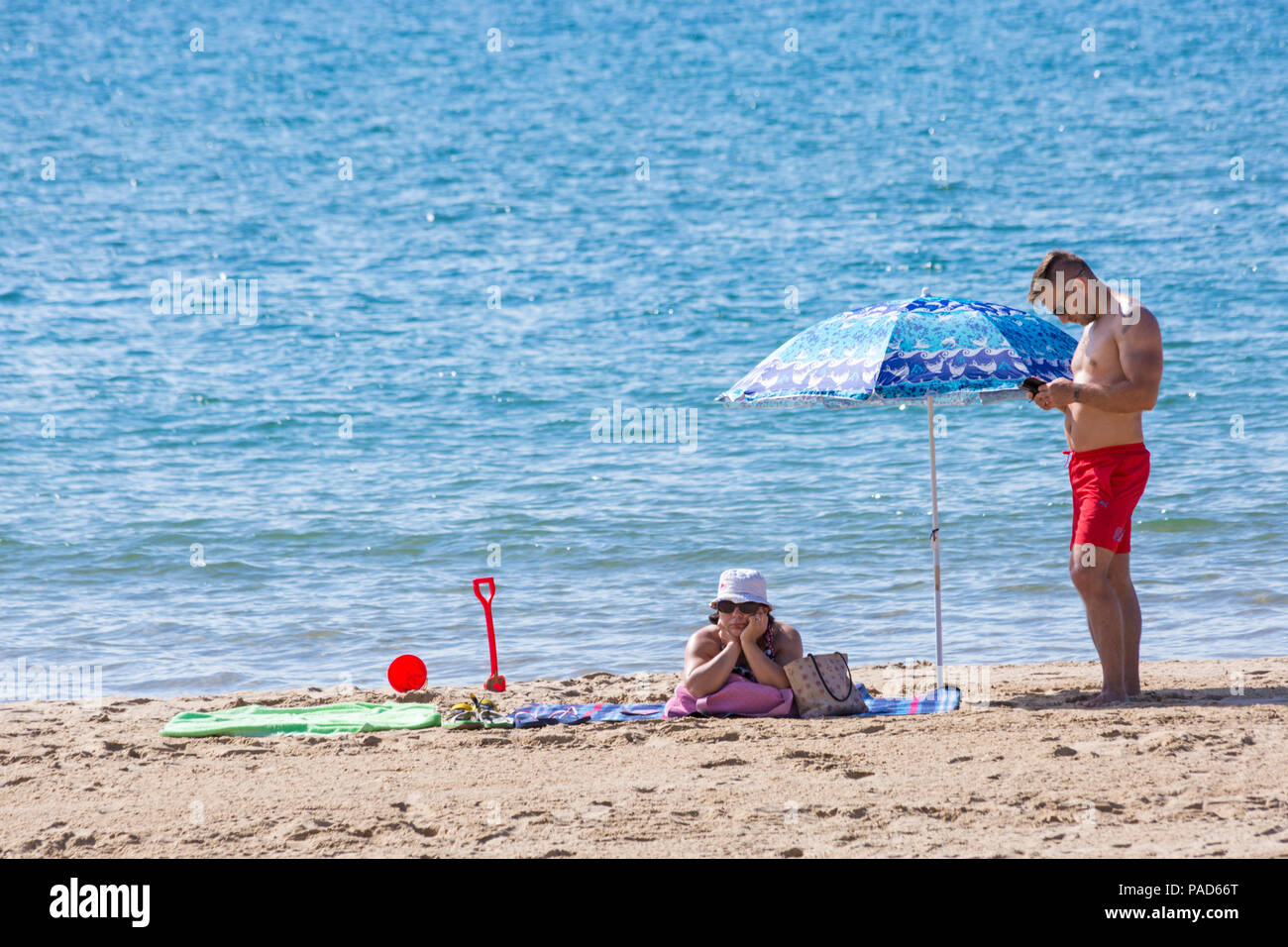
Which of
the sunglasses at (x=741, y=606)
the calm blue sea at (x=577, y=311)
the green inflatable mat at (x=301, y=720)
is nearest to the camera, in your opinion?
the sunglasses at (x=741, y=606)

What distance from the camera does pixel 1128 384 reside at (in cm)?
499

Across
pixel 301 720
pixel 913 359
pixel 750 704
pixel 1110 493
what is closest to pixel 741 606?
pixel 750 704

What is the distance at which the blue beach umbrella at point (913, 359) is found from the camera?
5.20 meters

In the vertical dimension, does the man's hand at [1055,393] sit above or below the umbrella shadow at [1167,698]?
above

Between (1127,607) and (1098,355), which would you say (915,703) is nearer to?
(1127,607)

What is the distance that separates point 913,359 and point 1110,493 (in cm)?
94

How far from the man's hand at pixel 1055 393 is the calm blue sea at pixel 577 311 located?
2.32 m

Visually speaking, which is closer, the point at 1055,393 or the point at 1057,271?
the point at 1055,393

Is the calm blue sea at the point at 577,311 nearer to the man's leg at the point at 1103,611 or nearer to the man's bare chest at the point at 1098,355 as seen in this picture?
the man's leg at the point at 1103,611

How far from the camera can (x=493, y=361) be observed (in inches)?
663

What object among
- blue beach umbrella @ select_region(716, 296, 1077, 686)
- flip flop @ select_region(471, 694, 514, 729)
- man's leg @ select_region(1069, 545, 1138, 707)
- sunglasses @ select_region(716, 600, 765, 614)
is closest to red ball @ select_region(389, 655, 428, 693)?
flip flop @ select_region(471, 694, 514, 729)

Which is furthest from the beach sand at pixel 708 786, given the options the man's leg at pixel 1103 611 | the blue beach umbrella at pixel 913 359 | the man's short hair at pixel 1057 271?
the man's short hair at pixel 1057 271

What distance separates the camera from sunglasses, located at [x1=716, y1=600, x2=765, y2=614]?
17.8ft

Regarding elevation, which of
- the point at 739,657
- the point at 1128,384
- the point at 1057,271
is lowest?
the point at 739,657
